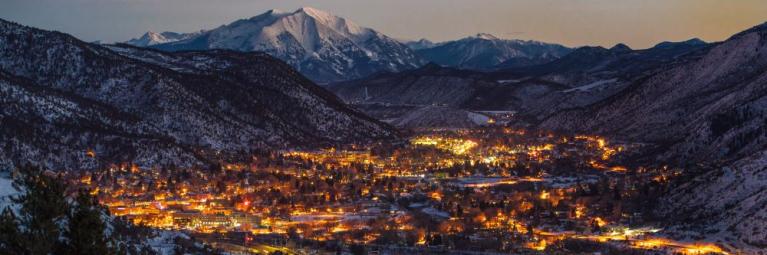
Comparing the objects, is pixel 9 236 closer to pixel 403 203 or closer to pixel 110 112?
pixel 403 203

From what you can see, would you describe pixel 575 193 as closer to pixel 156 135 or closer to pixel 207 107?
pixel 156 135

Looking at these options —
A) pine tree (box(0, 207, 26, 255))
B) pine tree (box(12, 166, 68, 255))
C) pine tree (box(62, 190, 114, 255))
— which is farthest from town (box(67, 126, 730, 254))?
pine tree (box(0, 207, 26, 255))

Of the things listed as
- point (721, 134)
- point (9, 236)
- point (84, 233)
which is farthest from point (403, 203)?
point (9, 236)

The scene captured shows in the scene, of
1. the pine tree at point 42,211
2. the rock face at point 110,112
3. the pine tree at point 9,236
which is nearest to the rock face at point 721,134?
the pine tree at point 42,211

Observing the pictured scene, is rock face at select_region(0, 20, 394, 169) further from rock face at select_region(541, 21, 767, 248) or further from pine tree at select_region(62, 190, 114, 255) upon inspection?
pine tree at select_region(62, 190, 114, 255)

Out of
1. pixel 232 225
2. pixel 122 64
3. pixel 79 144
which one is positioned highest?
pixel 122 64

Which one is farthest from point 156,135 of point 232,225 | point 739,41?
point 739,41
